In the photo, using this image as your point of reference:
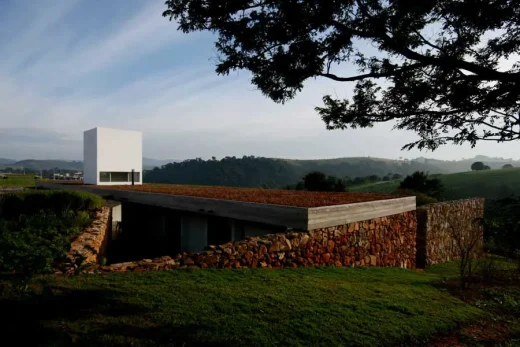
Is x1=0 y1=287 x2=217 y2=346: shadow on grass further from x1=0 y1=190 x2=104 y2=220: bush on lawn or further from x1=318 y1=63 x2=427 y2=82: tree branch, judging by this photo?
x1=0 y1=190 x2=104 y2=220: bush on lawn

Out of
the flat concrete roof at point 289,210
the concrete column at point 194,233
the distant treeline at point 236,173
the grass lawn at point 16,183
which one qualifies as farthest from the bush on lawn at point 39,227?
the distant treeline at point 236,173

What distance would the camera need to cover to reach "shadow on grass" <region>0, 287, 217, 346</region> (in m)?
3.11

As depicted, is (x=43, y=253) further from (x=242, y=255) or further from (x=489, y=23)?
(x=489, y=23)

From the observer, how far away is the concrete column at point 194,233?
1032 cm

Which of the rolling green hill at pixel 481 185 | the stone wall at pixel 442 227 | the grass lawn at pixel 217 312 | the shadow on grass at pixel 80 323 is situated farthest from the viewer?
the rolling green hill at pixel 481 185

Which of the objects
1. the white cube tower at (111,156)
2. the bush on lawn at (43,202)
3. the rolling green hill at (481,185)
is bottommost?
the rolling green hill at (481,185)

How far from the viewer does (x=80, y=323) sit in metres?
3.40

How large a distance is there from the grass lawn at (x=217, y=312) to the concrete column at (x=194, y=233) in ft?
15.9

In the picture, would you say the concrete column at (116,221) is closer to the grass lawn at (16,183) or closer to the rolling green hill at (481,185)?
the grass lawn at (16,183)

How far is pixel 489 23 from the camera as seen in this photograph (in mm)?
3686

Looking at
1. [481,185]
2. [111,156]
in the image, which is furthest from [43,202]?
[481,185]

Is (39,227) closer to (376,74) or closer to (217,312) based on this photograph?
(217,312)

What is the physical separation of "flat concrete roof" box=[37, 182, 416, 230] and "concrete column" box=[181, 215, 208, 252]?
1.77 feet

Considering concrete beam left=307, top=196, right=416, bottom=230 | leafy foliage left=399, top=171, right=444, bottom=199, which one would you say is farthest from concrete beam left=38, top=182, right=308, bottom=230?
leafy foliage left=399, top=171, right=444, bottom=199
